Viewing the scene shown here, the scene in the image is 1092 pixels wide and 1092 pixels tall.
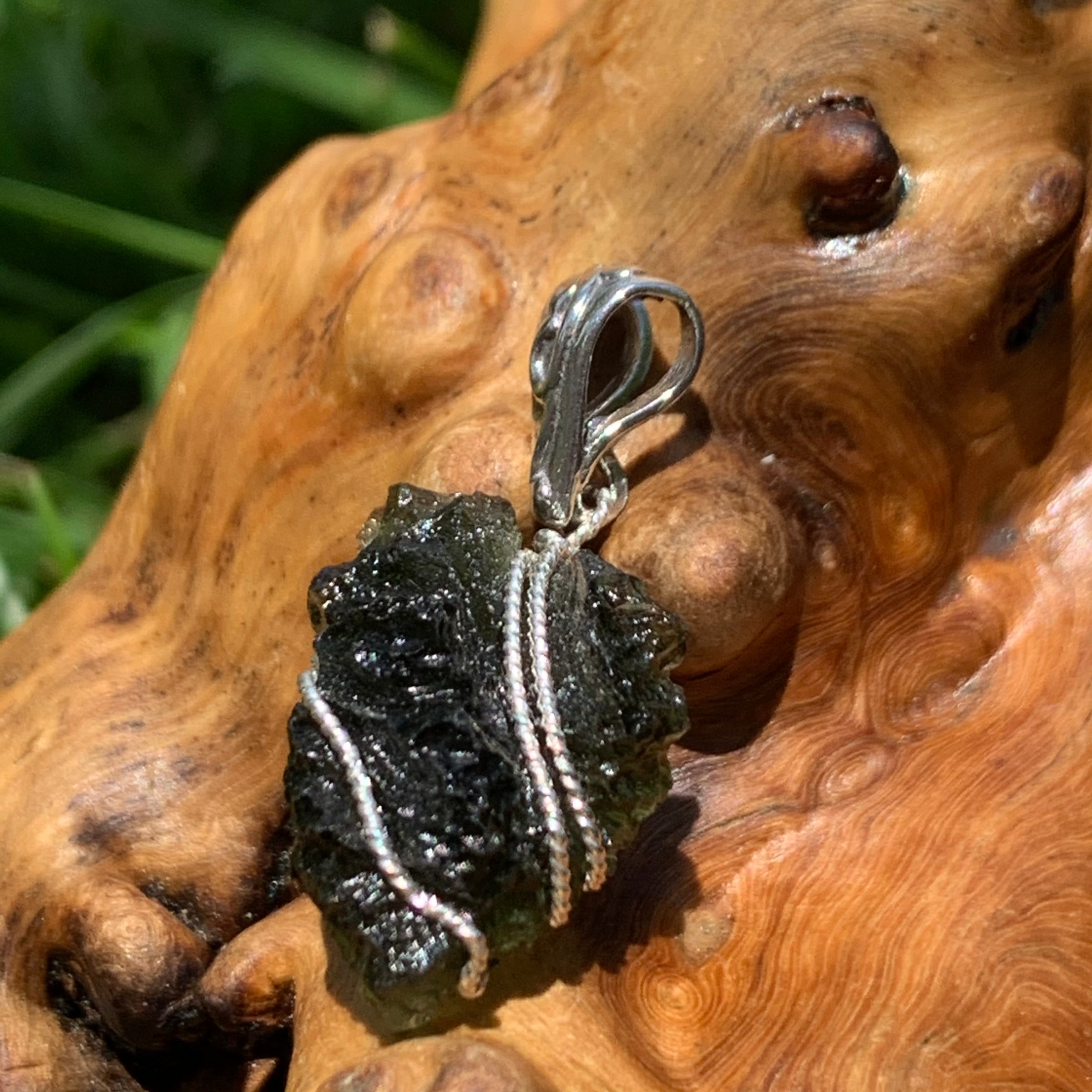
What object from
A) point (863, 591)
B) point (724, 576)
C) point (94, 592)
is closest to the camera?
point (724, 576)

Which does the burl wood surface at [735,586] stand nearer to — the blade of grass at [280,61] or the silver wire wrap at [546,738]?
the silver wire wrap at [546,738]

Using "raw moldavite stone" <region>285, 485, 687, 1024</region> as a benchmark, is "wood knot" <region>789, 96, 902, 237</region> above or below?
above

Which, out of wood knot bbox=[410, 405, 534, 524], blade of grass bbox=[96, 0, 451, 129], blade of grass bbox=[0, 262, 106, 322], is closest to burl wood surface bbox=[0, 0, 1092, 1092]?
wood knot bbox=[410, 405, 534, 524]

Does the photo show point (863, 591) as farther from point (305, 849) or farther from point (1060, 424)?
point (305, 849)

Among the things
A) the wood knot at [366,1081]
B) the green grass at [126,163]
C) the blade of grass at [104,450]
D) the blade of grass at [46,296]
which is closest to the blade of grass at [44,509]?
the green grass at [126,163]

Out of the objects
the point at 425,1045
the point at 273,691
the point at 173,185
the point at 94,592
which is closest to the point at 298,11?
the point at 173,185

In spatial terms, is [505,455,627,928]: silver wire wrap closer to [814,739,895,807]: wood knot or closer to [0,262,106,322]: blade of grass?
[814,739,895,807]: wood knot

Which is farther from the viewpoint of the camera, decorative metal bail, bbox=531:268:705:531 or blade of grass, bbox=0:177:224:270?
blade of grass, bbox=0:177:224:270
